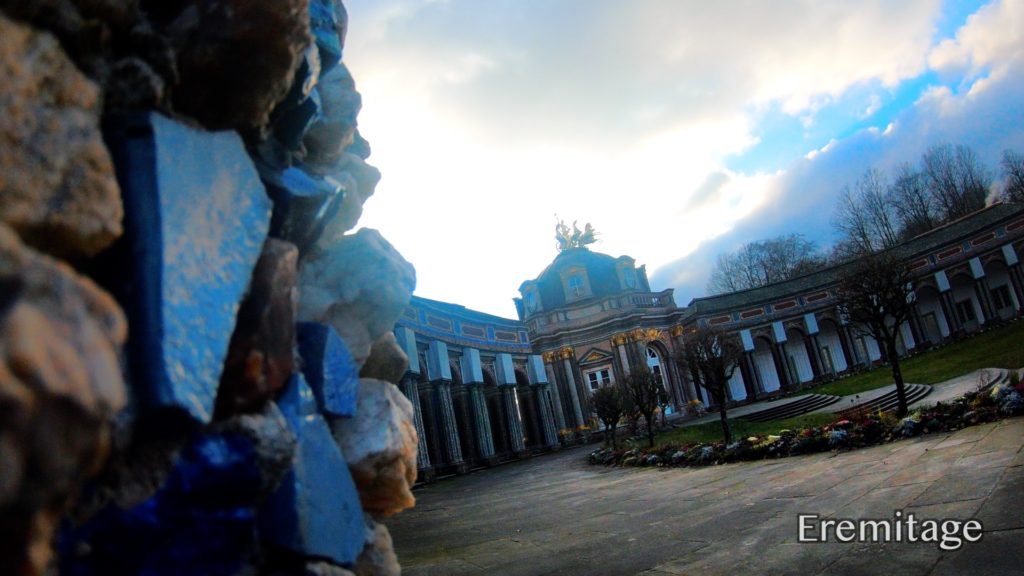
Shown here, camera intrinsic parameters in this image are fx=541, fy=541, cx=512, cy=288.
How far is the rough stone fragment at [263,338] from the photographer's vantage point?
105 cm

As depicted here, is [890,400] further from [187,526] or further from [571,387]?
[187,526]

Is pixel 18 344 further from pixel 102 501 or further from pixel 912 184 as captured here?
pixel 912 184

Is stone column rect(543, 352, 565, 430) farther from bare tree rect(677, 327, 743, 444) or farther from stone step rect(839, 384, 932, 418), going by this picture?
stone step rect(839, 384, 932, 418)

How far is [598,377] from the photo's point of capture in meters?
32.6

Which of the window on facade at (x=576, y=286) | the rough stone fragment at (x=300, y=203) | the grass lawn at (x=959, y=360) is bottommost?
the grass lawn at (x=959, y=360)

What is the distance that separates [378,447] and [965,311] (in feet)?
138

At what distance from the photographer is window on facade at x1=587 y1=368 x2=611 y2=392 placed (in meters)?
32.4

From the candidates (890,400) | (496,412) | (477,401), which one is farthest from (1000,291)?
(477,401)

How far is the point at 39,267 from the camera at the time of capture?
612 mm

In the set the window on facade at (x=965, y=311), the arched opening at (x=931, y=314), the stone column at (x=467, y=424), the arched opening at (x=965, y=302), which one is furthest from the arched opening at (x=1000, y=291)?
the stone column at (x=467, y=424)

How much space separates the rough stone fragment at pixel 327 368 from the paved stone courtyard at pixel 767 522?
224cm

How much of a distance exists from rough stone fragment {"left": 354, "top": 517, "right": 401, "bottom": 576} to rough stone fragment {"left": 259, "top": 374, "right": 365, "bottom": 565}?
0.51 feet

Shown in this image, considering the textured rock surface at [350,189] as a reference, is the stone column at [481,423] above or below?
below

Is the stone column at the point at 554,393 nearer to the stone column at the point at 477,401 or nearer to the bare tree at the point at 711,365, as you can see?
the stone column at the point at 477,401
